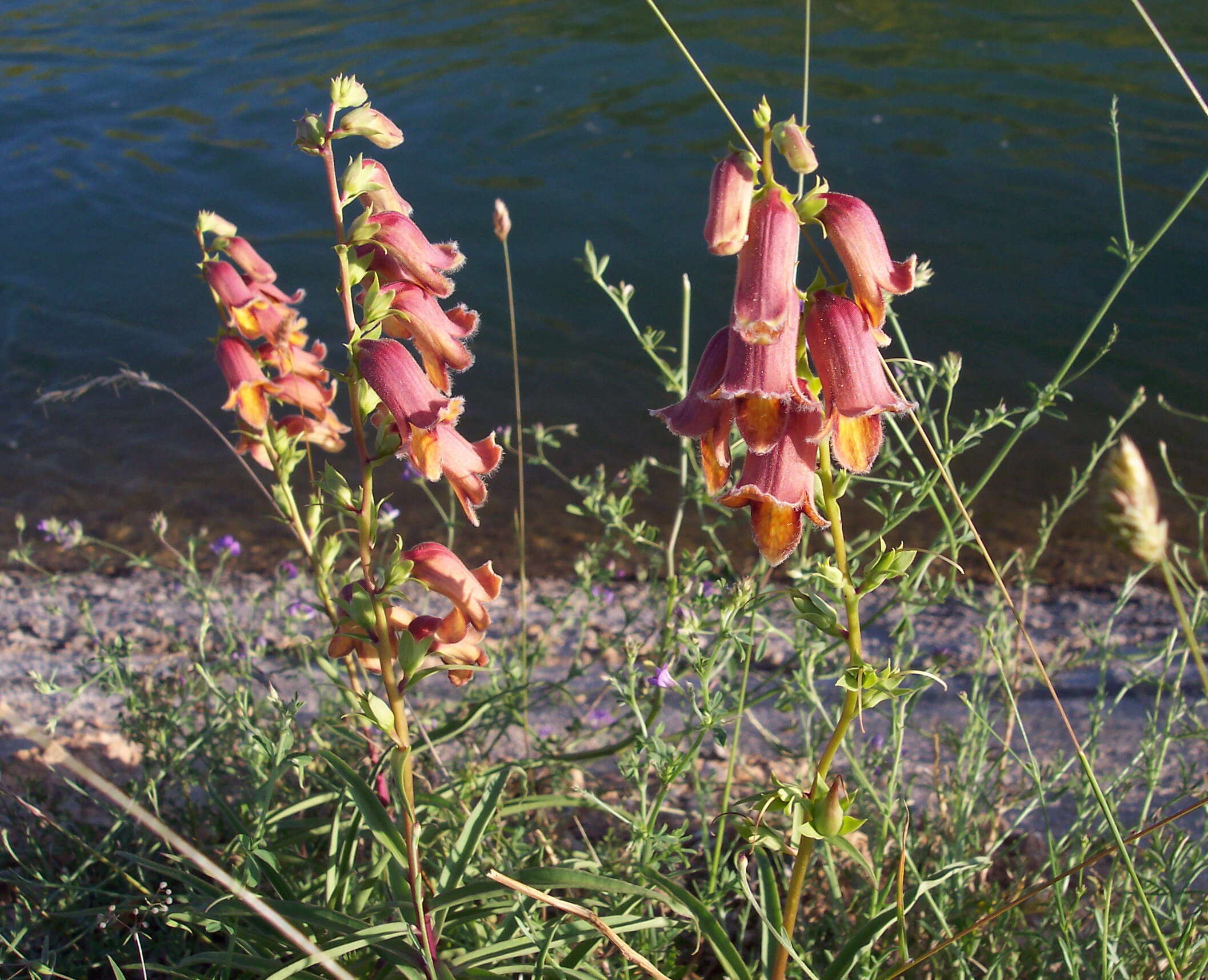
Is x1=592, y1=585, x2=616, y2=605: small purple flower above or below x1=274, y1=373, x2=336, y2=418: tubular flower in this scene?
below

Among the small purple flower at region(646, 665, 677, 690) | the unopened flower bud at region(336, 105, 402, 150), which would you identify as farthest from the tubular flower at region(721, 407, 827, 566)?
the unopened flower bud at region(336, 105, 402, 150)

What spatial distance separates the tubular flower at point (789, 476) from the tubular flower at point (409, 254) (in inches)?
25.0

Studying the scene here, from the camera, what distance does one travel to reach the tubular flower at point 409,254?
175cm

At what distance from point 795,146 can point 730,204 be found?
0.37 ft

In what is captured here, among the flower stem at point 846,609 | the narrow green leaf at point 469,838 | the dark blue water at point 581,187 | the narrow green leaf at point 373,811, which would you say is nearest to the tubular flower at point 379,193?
the flower stem at point 846,609

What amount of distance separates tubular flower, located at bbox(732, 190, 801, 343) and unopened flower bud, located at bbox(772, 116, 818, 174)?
0.07 metres

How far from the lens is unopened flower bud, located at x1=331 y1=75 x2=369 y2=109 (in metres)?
1.78

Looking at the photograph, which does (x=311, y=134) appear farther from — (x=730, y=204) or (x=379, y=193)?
(x=730, y=204)

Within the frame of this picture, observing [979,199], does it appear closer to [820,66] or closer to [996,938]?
[820,66]

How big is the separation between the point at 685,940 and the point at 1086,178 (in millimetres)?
7540

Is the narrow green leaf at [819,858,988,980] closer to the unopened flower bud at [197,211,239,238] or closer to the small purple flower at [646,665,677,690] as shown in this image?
the small purple flower at [646,665,677,690]

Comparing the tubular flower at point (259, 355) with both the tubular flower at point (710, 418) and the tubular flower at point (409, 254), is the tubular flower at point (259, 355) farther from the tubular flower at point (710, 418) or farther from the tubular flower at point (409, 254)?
the tubular flower at point (710, 418)

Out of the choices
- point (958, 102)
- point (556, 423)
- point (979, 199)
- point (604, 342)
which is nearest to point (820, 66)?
point (958, 102)

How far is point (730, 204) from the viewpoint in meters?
1.38
